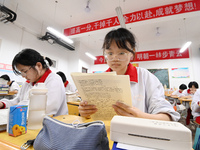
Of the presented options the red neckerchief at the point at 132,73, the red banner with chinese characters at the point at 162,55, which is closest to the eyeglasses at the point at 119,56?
the red neckerchief at the point at 132,73

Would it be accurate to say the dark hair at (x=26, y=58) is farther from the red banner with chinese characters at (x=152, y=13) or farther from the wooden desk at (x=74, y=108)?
the red banner with chinese characters at (x=152, y=13)

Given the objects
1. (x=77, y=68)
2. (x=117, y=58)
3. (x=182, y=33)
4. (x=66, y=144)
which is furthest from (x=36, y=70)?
(x=182, y=33)

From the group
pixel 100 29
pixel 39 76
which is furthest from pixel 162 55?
pixel 39 76

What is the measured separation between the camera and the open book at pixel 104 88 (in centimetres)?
53

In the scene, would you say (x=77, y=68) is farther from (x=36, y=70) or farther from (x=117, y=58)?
(x=117, y=58)

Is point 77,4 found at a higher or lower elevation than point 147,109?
higher

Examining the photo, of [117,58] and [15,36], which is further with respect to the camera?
[15,36]

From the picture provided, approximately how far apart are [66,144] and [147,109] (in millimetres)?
759

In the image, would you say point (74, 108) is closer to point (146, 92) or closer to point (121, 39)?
point (146, 92)

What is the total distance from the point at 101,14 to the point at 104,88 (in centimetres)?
444

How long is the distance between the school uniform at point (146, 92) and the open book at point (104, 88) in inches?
11.8

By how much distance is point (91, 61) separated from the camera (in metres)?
8.16

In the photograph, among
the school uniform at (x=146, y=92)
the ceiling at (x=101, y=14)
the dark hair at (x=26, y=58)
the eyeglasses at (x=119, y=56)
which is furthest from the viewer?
the ceiling at (x=101, y=14)

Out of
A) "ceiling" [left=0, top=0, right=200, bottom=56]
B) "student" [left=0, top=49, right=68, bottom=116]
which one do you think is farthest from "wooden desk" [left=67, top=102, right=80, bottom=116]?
"ceiling" [left=0, top=0, right=200, bottom=56]
